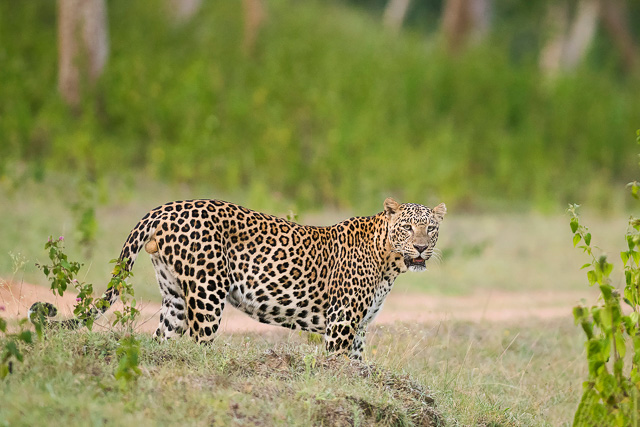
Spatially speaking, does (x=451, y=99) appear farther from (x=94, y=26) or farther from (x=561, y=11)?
(x=561, y=11)

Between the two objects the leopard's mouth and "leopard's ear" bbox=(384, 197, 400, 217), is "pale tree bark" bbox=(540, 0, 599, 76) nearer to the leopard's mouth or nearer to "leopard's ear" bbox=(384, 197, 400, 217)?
"leopard's ear" bbox=(384, 197, 400, 217)

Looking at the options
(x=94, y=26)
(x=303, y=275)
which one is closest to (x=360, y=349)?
(x=303, y=275)

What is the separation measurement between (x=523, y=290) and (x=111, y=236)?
549 centimetres

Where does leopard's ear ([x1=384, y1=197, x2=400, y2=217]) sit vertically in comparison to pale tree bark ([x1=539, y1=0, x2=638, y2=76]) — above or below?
below

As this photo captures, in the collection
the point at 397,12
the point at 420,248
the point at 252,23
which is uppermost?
the point at 397,12

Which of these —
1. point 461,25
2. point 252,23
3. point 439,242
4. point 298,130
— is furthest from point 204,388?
point 461,25

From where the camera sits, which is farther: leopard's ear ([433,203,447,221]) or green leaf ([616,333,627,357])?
leopard's ear ([433,203,447,221])

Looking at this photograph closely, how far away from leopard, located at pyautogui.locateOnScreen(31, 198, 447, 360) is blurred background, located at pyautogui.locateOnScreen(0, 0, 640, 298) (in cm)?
394

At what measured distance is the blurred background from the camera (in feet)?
47.2

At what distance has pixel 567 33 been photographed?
3769 centimetres

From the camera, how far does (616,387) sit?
17.8ft

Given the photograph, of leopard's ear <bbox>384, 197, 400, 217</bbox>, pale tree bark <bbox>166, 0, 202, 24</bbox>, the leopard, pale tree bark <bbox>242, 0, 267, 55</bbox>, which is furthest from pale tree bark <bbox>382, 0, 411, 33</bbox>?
the leopard

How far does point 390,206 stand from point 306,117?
11.8m

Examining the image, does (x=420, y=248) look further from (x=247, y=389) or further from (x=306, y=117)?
(x=306, y=117)
